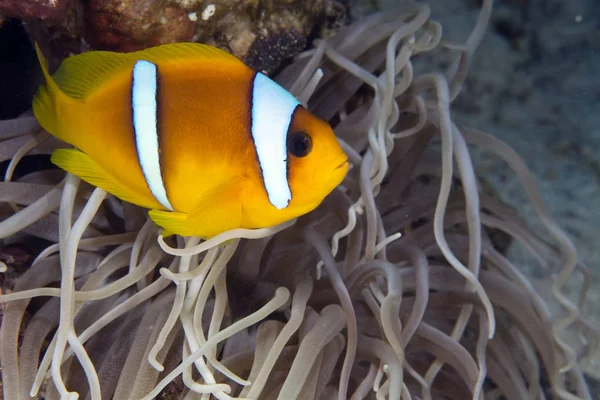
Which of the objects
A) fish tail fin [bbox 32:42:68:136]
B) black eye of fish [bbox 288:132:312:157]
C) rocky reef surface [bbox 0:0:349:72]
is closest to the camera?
black eye of fish [bbox 288:132:312:157]

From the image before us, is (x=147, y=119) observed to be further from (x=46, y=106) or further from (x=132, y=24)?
(x=132, y=24)

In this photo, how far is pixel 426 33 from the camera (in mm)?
1066

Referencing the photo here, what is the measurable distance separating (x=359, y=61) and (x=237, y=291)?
61 cm

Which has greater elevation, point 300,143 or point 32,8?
point 32,8

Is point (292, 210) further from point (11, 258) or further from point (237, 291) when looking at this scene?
point (11, 258)

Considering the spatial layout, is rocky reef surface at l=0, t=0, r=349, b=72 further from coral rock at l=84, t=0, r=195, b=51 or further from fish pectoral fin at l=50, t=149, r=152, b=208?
fish pectoral fin at l=50, t=149, r=152, b=208

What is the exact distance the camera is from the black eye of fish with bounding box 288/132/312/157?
630 mm

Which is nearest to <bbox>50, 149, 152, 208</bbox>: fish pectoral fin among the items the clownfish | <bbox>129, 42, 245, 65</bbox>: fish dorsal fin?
the clownfish

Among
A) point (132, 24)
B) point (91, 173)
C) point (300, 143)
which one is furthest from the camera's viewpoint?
point (132, 24)

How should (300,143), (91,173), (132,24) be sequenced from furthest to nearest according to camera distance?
1. (132,24)
2. (91,173)
3. (300,143)

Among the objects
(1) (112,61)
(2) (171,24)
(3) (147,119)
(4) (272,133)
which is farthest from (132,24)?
(4) (272,133)

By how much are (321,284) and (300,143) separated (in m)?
0.40

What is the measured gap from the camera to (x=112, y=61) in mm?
725

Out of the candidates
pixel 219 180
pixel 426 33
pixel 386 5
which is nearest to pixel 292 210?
pixel 219 180
